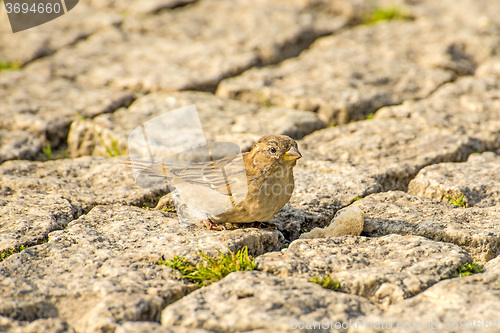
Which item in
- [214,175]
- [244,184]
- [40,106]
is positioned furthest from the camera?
[40,106]

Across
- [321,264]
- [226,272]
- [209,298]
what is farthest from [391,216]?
[209,298]

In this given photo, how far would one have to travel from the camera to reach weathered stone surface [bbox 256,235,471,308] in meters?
2.74

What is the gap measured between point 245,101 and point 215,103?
378mm

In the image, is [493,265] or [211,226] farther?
[211,226]

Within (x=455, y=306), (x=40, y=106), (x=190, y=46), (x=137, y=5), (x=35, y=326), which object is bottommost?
(x=455, y=306)

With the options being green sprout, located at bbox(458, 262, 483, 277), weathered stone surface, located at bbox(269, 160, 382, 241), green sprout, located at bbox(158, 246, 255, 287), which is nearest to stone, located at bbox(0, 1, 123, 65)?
weathered stone surface, located at bbox(269, 160, 382, 241)

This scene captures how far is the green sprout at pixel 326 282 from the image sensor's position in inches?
109

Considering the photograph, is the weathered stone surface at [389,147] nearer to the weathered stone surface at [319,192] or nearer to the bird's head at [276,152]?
the weathered stone surface at [319,192]

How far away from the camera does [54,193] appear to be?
3957 mm

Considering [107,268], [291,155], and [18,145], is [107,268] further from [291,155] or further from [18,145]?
[18,145]

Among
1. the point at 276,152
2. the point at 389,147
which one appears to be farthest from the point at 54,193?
the point at 389,147

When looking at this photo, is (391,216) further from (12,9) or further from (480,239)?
(12,9)

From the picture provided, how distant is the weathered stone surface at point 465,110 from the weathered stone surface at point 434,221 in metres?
1.36

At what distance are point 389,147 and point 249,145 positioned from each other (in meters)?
1.31
